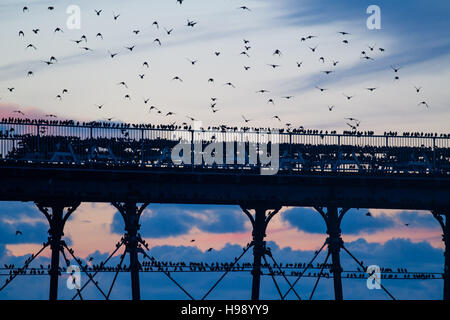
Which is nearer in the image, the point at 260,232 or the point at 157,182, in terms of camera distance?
the point at 157,182

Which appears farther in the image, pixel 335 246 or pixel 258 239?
pixel 258 239

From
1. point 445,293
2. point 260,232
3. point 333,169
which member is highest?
point 333,169

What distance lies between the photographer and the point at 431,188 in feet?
169

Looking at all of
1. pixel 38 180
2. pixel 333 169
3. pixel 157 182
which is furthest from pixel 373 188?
pixel 38 180

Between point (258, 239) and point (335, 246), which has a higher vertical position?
point (258, 239)

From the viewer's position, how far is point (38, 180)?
155 ft

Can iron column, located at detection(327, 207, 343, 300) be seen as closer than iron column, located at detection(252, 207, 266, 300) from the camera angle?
Yes

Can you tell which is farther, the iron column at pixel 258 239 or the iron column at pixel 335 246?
the iron column at pixel 258 239

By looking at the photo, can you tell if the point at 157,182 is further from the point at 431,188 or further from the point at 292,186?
the point at 431,188

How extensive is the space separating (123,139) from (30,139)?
453cm

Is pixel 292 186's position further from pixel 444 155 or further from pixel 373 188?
pixel 444 155
